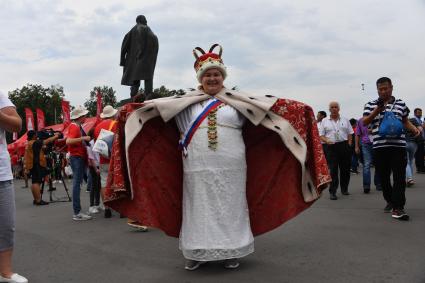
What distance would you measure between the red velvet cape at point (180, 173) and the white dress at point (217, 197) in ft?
1.09

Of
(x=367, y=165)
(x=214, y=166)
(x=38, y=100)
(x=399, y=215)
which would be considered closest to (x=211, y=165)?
(x=214, y=166)

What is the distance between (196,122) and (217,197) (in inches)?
26.6

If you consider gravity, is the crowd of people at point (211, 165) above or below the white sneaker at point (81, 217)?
above

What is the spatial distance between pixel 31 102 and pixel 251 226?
6070cm

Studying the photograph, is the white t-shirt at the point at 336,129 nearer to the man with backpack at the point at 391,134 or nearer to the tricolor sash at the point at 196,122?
the man with backpack at the point at 391,134

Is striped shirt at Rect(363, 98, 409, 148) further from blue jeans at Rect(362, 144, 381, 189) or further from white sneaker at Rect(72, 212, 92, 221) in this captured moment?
white sneaker at Rect(72, 212, 92, 221)

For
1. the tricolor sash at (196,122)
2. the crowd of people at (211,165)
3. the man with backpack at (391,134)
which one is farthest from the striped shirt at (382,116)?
the tricolor sash at (196,122)

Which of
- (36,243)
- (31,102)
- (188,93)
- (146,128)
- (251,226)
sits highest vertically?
(31,102)

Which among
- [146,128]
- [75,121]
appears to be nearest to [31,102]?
[75,121]

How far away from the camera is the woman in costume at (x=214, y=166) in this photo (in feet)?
13.4

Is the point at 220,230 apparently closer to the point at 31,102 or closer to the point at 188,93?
the point at 188,93

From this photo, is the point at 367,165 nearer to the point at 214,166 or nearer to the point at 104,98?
the point at 214,166

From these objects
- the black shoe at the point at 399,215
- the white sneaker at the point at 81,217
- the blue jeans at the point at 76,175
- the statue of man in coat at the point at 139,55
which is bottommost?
the white sneaker at the point at 81,217

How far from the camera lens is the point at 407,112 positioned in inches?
253
